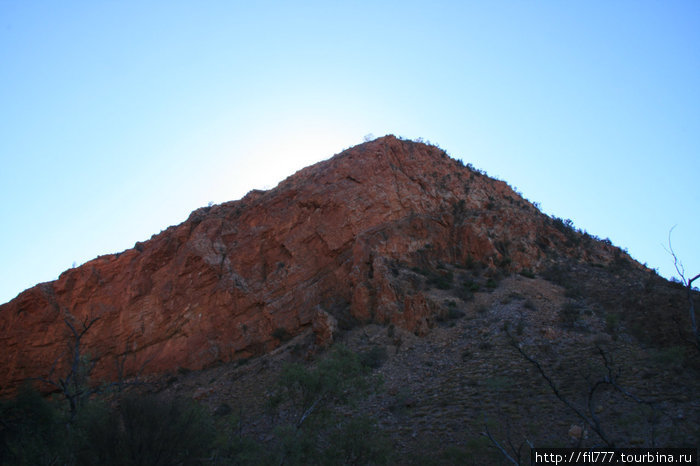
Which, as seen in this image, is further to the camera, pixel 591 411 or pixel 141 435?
pixel 141 435

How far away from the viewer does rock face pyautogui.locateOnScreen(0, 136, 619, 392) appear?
2344 centimetres

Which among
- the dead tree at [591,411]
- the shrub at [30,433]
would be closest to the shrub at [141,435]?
the shrub at [30,433]

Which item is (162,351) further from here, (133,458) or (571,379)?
(571,379)

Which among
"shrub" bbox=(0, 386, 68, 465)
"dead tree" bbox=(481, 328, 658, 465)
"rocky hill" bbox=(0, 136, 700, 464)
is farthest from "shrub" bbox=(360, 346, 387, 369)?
"shrub" bbox=(0, 386, 68, 465)

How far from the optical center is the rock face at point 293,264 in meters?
23.4

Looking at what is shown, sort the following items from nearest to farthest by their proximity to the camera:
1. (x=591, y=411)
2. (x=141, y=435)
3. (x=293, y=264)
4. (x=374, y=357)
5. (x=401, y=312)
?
(x=591, y=411) < (x=141, y=435) < (x=374, y=357) < (x=401, y=312) < (x=293, y=264)

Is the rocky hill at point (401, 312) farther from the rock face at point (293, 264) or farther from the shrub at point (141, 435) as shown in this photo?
the shrub at point (141, 435)

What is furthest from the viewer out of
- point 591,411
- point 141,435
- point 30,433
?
point 30,433

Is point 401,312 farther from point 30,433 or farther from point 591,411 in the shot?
point 30,433

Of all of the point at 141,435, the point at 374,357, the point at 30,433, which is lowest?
the point at 30,433

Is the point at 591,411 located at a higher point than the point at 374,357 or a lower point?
lower

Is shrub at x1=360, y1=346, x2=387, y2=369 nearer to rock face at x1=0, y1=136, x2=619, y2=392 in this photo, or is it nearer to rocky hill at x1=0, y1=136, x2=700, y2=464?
rocky hill at x1=0, y1=136, x2=700, y2=464

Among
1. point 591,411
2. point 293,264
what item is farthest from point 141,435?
point 293,264

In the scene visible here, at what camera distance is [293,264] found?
25469 mm
